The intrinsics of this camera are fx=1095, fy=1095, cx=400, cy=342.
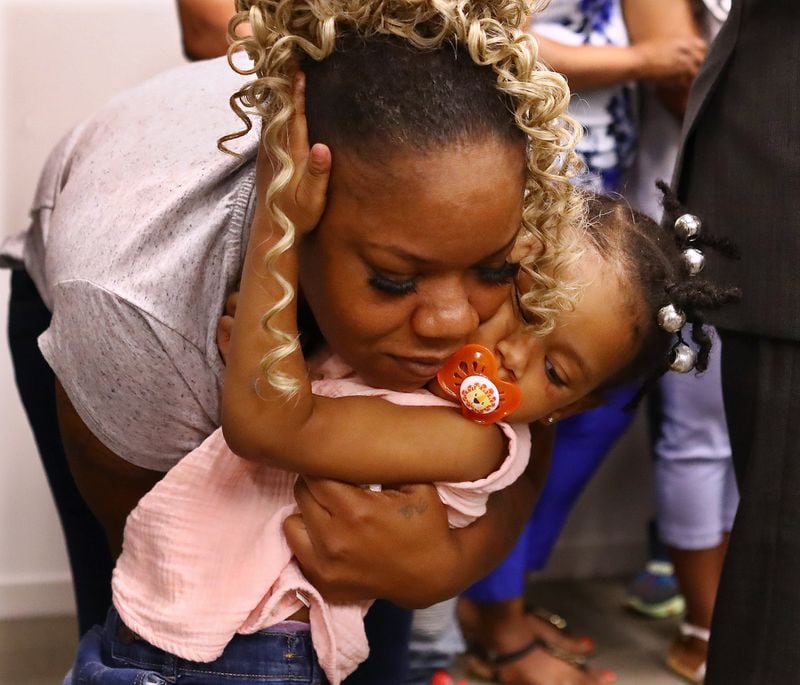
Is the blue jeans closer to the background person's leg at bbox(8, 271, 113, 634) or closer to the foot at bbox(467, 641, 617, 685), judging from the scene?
the background person's leg at bbox(8, 271, 113, 634)

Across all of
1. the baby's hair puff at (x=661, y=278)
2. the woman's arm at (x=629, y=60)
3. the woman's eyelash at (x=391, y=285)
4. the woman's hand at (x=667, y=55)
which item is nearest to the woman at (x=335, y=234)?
the woman's eyelash at (x=391, y=285)

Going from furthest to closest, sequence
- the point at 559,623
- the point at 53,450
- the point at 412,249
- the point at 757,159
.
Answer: the point at 559,623, the point at 53,450, the point at 757,159, the point at 412,249

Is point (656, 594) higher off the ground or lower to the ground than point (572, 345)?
lower

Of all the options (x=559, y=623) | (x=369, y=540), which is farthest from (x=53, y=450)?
(x=559, y=623)

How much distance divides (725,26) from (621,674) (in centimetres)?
126

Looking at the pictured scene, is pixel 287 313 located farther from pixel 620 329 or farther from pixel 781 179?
pixel 781 179

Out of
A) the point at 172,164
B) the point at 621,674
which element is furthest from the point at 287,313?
the point at 621,674

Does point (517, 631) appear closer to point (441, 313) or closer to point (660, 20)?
point (660, 20)

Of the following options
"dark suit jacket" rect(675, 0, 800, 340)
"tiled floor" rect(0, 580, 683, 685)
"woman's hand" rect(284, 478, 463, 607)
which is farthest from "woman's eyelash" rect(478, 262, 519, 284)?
"tiled floor" rect(0, 580, 683, 685)

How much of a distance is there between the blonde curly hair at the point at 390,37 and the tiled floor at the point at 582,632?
1.32 meters

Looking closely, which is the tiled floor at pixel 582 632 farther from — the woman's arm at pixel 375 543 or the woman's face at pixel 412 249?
the woman's face at pixel 412 249

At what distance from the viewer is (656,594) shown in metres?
2.29

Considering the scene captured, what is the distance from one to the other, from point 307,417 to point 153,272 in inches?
7.9

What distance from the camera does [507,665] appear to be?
1.97 meters
